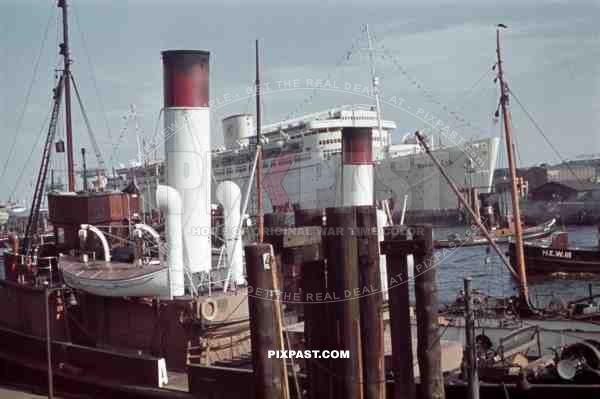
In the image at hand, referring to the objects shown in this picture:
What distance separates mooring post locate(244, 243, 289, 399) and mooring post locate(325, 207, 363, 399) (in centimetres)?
76

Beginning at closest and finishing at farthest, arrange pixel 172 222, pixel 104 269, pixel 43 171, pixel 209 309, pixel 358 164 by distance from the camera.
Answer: pixel 172 222 < pixel 209 309 < pixel 358 164 < pixel 104 269 < pixel 43 171

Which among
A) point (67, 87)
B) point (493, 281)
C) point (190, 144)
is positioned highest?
point (67, 87)

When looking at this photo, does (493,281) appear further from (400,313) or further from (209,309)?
(400,313)

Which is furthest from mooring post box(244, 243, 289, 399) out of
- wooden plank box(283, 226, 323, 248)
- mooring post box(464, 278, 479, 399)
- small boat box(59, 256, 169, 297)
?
small boat box(59, 256, 169, 297)

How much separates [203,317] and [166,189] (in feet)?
7.27

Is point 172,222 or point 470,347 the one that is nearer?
point 470,347

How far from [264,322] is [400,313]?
1688 millimetres

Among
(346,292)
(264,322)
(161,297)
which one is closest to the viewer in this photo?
(264,322)

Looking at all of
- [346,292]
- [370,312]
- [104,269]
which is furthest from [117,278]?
[370,312]

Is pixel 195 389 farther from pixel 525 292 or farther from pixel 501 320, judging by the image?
pixel 525 292

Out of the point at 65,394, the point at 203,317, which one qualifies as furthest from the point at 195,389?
the point at 65,394

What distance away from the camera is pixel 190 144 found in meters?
12.4

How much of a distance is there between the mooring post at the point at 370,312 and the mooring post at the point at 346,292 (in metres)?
0.07

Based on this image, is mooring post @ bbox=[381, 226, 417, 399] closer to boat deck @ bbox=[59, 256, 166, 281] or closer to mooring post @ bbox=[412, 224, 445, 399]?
mooring post @ bbox=[412, 224, 445, 399]
